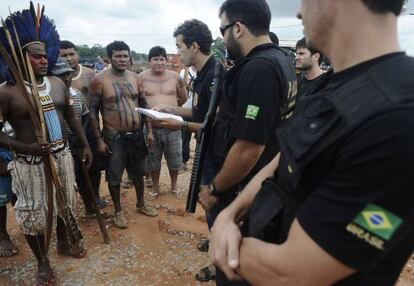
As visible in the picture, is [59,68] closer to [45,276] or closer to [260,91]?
[45,276]

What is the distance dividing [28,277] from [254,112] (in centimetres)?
276

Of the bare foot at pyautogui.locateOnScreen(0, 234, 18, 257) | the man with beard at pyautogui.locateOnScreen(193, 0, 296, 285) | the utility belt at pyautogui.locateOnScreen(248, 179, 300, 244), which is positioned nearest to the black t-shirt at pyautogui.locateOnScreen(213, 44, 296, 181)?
the man with beard at pyautogui.locateOnScreen(193, 0, 296, 285)

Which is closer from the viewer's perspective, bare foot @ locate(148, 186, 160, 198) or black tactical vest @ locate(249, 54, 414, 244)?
black tactical vest @ locate(249, 54, 414, 244)

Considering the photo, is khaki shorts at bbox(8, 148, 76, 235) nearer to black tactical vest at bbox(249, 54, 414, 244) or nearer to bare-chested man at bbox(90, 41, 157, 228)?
bare-chested man at bbox(90, 41, 157, 228)

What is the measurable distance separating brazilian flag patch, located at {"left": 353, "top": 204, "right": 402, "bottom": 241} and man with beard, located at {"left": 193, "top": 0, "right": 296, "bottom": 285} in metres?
1.15

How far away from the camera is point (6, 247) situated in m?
3.40

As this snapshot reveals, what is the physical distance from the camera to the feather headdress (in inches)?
107

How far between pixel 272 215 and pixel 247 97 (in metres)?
0.95

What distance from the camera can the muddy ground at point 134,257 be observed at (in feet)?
10.0

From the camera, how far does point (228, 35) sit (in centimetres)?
211

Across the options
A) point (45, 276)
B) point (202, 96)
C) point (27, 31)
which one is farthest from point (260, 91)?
point (45, 276)

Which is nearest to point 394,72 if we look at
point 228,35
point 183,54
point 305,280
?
point 305,280

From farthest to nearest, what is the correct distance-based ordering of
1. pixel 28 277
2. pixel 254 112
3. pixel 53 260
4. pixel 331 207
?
pixel 53 260
pixel 28 277
pixel 254 112
pixel 331 207

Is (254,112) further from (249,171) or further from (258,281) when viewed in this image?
(258,281)
